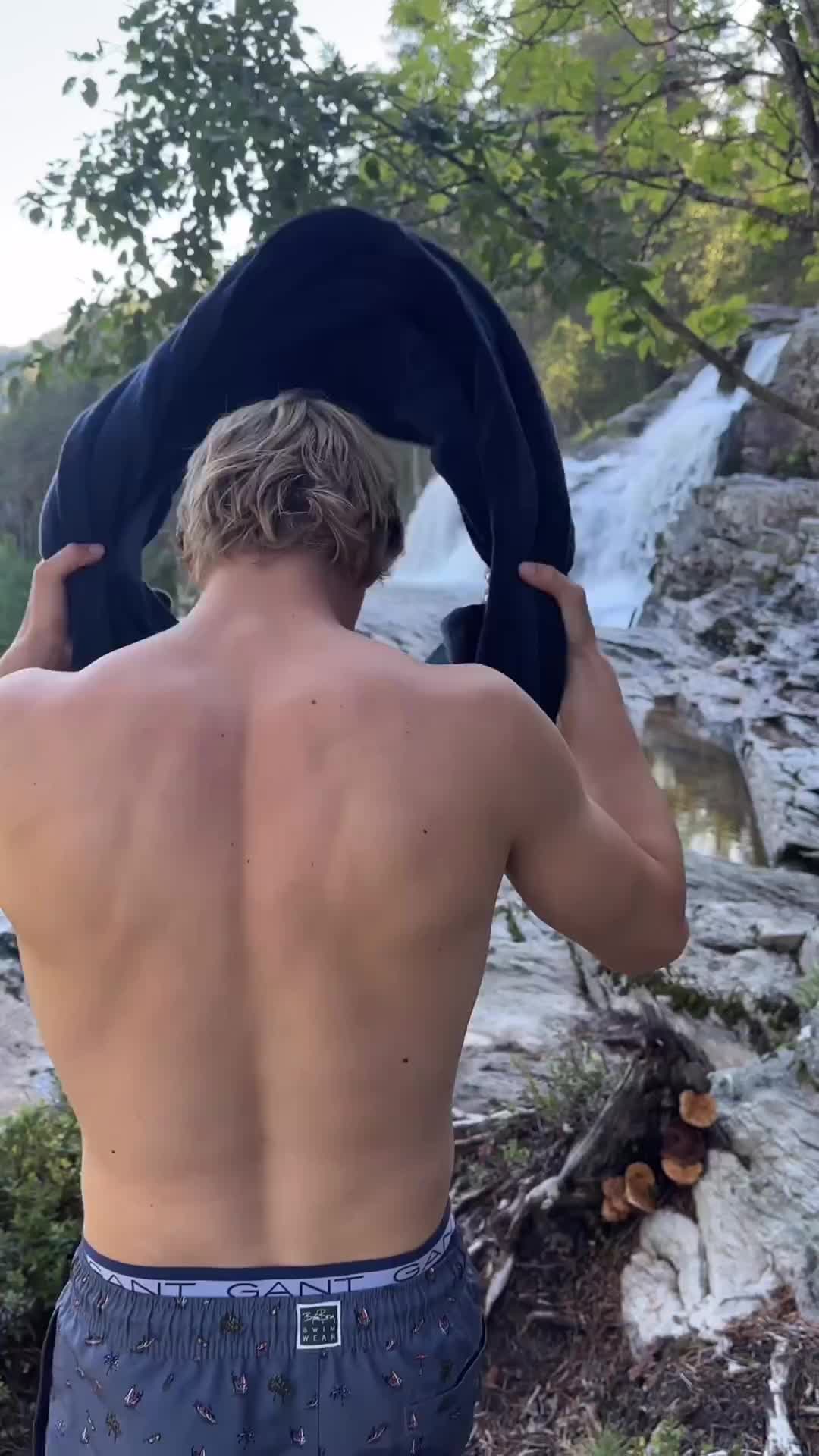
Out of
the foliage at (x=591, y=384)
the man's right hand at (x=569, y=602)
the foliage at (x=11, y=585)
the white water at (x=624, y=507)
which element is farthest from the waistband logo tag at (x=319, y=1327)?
the foliage at (x=591, y=384)

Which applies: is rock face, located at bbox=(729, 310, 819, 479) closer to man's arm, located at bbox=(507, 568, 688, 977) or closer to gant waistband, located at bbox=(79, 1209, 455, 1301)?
man's arm, located at bbox=(507, 568, 688, 977)

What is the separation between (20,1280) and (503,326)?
1.76 metres

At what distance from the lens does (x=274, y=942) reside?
0.84 metres

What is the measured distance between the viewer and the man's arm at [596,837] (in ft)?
2.86

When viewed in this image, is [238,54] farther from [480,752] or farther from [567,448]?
[567,448]

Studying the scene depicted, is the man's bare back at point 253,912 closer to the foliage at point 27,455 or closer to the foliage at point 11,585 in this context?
the foliage at point 11,585

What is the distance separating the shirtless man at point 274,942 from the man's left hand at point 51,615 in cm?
29

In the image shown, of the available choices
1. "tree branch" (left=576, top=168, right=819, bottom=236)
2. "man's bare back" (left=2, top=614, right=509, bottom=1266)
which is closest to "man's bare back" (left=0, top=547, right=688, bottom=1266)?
"man's bare back" (left=2, top=614, right=509, bottom=1266)

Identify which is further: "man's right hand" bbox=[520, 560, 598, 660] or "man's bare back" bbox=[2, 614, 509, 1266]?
"man's right hand" bbox=[520, 560, 598, 660]

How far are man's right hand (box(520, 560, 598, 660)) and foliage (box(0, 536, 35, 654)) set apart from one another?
4.55 m

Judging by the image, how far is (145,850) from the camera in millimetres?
828

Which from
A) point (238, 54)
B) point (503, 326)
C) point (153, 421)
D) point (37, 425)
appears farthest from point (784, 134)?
point (37, 425)

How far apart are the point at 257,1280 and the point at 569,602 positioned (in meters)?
0.76

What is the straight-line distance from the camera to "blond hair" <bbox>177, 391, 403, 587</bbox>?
94 centimetres
